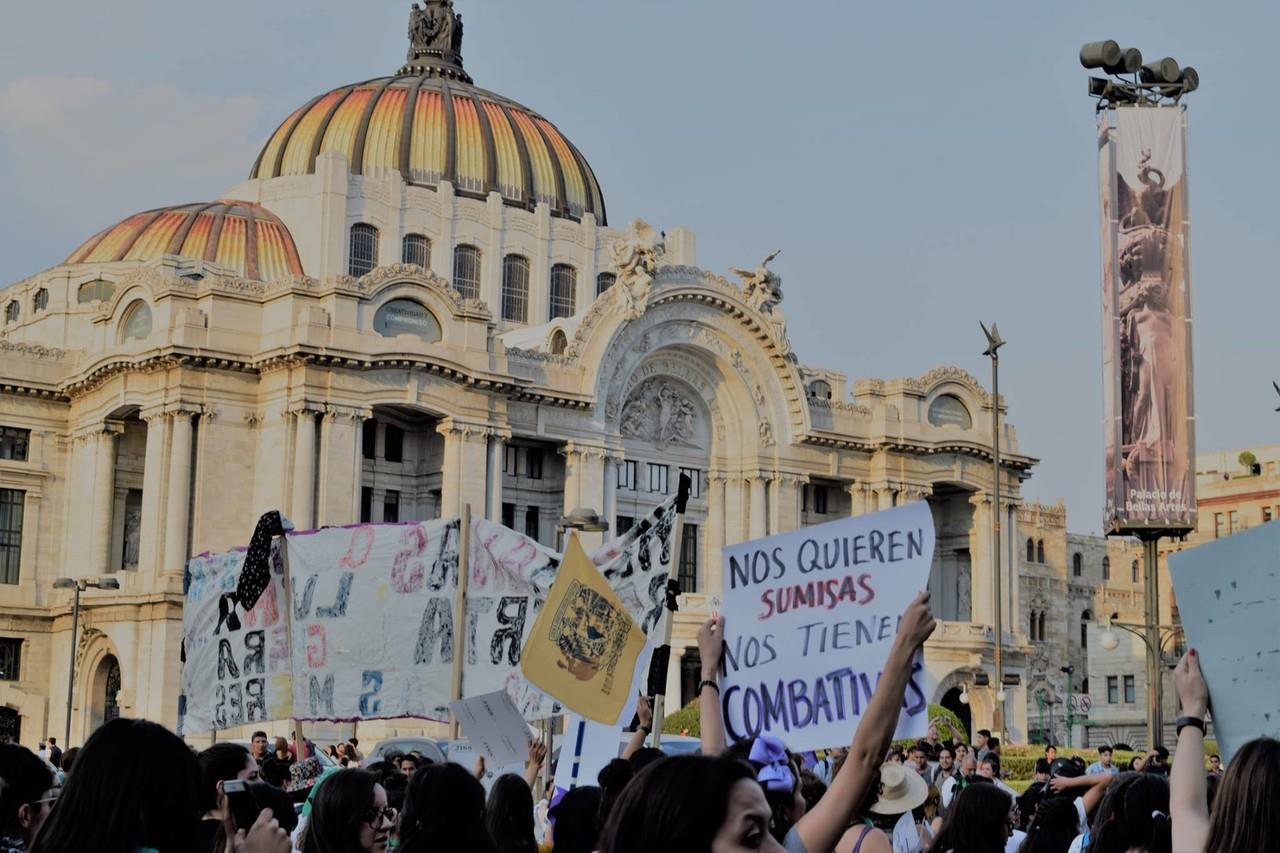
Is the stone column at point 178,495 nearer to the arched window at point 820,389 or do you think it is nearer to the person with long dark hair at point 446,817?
the arched window at point 820,389

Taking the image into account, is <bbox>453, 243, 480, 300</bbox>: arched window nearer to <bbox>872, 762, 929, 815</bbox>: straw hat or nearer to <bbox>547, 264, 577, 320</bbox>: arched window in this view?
<bbox>547, 264, 577, 320</bbox>: arched window

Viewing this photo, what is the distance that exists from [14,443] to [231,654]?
118ft

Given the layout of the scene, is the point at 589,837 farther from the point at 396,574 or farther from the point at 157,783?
the point at 396,574

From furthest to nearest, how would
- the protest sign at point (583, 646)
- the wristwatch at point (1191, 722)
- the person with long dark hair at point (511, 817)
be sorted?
the protest sign at point (583, 646) → the person with long dark hair at point (511, 817) → the wristwatch at point (1191, 722)

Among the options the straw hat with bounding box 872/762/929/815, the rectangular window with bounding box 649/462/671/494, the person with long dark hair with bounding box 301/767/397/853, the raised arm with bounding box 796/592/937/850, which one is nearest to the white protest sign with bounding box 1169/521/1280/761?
the raised arm with bounding box 796/592/937/850

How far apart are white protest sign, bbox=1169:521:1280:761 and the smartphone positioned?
3300mm

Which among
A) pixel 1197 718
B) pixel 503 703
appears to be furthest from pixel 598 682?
pixel 1197 718

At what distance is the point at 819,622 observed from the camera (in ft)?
27.8

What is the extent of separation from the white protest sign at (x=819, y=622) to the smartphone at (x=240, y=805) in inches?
93.2

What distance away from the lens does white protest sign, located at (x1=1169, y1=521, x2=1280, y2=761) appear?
241 inches

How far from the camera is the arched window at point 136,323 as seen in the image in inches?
2023

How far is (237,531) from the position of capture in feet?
165

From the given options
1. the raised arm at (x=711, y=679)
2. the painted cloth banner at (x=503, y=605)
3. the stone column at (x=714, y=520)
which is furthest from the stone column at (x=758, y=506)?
the raised arm at (x=711, y=679)

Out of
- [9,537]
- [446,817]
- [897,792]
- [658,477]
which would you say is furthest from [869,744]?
[658,477]
